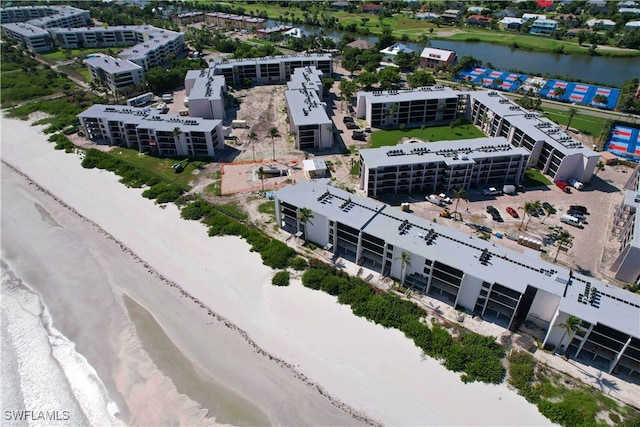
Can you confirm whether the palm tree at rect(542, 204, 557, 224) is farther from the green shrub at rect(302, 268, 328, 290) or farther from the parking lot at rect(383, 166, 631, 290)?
the green shrub at rect(302, 268, 328, 290)

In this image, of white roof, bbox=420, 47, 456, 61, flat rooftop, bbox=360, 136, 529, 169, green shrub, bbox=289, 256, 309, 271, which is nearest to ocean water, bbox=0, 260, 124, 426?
green shrub, bbox=289, 256, 309, 271

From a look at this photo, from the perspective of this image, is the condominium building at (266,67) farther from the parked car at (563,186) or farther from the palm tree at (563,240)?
the palm tree at (563,240)

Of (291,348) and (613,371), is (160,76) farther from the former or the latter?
(613,371)

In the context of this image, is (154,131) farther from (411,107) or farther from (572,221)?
(572,221)

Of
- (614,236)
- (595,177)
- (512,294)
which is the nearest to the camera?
(512,294)

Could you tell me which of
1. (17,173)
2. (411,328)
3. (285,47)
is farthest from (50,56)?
(411,328)
